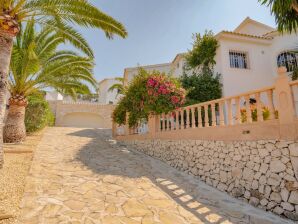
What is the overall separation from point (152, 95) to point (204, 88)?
15.6ft

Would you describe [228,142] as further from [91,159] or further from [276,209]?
[91,159]

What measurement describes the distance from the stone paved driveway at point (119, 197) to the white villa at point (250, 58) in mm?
7849

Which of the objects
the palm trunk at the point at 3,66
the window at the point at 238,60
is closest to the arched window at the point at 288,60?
the window at the point at 238,60

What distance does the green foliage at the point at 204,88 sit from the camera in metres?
12.6

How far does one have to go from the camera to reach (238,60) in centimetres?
1332

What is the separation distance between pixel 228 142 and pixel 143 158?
3.75 meters

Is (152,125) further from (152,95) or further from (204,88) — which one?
(204,88)

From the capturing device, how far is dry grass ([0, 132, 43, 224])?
3.74 m

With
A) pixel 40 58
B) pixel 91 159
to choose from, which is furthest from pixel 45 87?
pixel 91 159

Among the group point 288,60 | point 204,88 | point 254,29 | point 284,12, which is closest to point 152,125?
point 204,88

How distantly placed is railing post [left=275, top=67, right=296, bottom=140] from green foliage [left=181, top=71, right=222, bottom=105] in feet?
22.8

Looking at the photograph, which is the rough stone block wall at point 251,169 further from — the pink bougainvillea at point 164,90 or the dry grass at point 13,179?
the dry grass at point 13,179

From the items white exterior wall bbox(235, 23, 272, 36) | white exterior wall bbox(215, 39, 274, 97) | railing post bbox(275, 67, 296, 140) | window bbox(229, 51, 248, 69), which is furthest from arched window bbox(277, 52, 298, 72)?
railing post bbox(275, 67, 296, 140)

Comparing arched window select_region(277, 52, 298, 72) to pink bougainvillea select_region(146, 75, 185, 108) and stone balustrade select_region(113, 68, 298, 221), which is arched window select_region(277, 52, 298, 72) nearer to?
stone balustrade select_region(113, 68, 298, 221)
